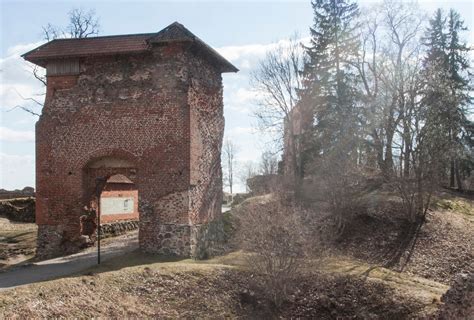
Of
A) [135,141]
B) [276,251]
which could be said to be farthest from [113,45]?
[276,251]

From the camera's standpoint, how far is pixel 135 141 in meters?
17.5

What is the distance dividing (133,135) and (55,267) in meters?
5.27

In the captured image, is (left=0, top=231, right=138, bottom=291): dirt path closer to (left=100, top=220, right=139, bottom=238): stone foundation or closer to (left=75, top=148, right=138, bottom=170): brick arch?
(left=100, top=220, right=139, bottom=238): stone foundation

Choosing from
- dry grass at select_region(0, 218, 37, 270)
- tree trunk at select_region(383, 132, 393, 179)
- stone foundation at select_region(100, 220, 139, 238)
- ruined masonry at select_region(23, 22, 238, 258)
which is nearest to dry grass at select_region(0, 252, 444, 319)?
ruined masonry at select_region(23, 22, 238, 258)

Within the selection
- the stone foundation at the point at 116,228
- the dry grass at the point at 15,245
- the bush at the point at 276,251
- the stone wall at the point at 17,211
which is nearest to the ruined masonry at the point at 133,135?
the dry grass at the point at 15,245

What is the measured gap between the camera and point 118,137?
1769 cm

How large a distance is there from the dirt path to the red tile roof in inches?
293

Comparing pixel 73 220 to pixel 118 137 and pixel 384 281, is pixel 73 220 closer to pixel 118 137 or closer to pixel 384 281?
pixel 118 137

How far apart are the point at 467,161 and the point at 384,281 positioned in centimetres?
2110

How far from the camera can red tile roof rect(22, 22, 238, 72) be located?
1697cm

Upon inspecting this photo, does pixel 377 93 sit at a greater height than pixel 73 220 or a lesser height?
greater

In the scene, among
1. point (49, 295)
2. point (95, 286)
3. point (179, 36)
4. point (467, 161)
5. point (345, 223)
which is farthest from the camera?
point (467, 161)

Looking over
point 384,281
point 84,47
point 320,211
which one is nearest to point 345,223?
point 320,211

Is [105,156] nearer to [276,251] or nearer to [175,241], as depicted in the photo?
[175,241]
